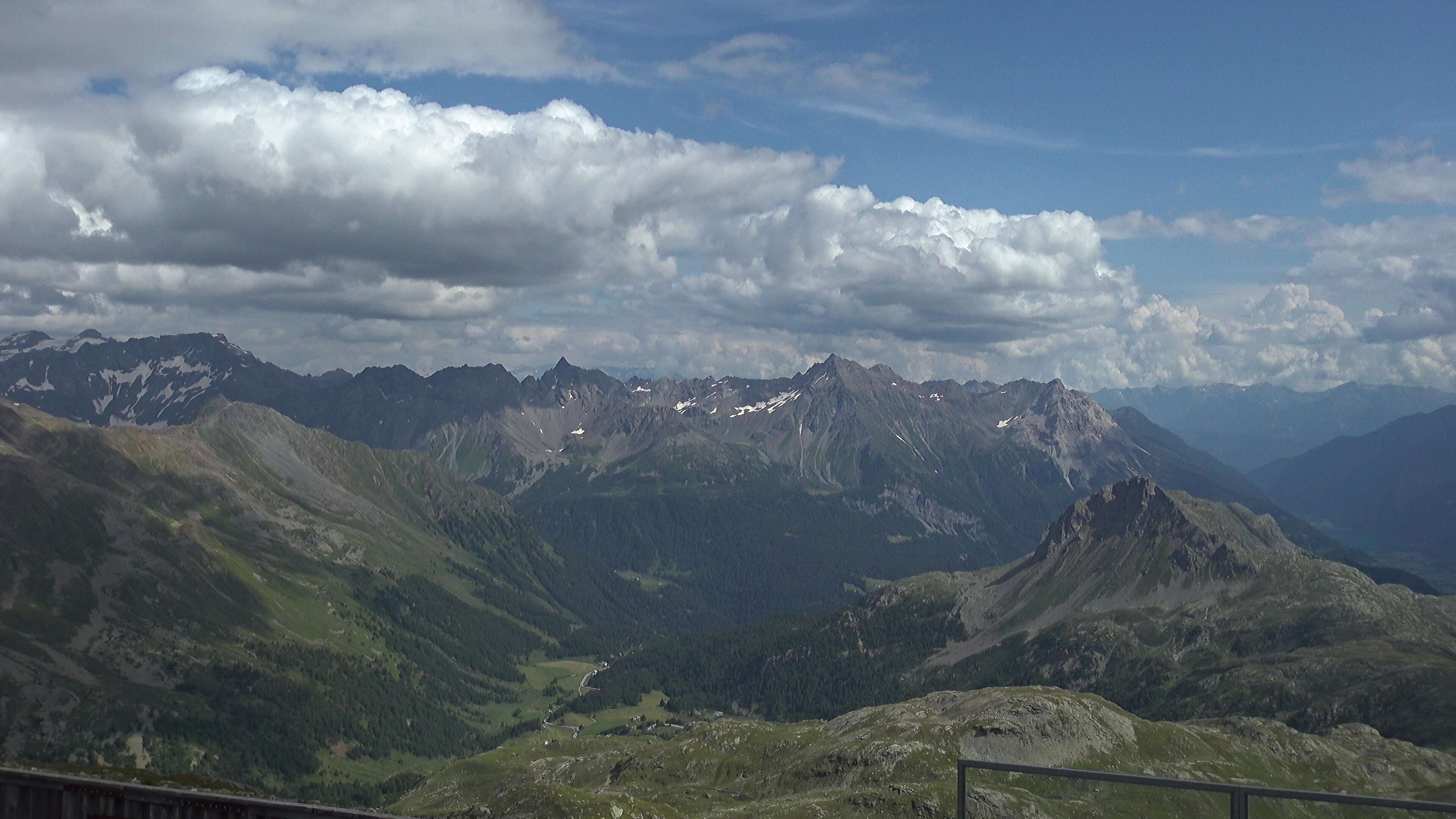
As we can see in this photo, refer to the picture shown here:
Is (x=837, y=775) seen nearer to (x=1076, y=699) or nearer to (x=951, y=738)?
(x=951, y=738)

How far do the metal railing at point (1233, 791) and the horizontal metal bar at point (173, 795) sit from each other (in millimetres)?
21096

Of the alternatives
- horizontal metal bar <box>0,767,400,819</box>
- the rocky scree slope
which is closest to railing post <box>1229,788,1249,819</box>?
horizontal metal bar <box>0,767,400,819</box>

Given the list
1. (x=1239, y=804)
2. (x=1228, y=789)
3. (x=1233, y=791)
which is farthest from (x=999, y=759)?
(x=1228, y=789)

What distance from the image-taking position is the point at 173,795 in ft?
119

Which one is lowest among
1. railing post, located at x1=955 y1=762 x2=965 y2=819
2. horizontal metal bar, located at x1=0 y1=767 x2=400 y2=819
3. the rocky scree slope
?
the rocky scree slope

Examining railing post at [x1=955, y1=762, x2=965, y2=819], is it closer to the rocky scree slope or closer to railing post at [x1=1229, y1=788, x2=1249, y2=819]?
railing post at [x1=1229, y1=788, x2=1249, y2=819]

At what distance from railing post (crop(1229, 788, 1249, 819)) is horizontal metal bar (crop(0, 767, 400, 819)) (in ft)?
83.7

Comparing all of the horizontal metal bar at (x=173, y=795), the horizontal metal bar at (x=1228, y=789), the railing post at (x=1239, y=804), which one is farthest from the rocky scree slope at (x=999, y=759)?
the horizontal metal bar at (x=1228, y=789)

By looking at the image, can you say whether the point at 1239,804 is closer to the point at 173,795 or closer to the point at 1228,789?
the point at 1228,789

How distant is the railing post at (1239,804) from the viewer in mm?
20984

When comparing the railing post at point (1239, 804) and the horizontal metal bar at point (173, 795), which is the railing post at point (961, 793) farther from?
the horizontal metal bar at point (173, 795)

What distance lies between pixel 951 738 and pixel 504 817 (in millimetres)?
81926

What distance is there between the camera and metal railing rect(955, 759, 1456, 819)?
63.9 ft

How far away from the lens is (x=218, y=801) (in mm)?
35281
